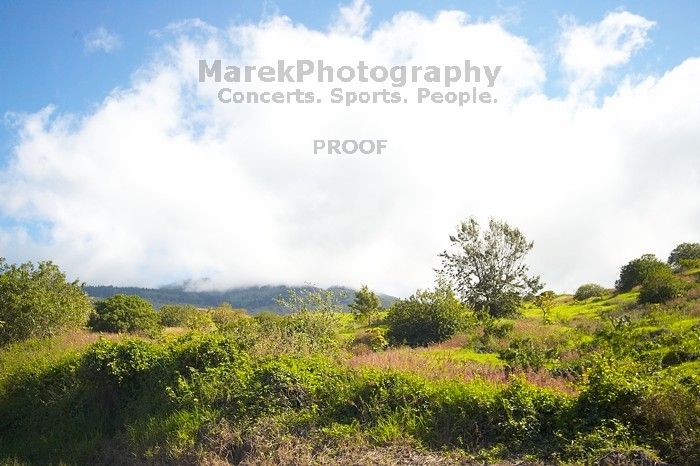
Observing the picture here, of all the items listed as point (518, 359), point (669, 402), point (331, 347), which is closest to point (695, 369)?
point (518, 359)

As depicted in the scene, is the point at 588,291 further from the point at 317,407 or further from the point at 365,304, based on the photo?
the point at 317,407

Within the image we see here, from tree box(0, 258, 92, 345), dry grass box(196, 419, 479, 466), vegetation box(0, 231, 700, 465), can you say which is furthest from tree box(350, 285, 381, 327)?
dry grass box(196, 419, 479, 466)

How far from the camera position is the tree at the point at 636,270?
46.3 meters

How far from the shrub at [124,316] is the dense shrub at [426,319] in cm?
1727

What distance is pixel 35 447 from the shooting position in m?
12.8

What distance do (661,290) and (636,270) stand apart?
55.3ft

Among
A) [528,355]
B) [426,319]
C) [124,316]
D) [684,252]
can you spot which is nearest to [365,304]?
[426,319]

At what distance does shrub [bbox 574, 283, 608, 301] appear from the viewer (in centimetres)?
5761

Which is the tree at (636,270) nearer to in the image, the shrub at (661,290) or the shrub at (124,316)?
the shrub at (661,290)

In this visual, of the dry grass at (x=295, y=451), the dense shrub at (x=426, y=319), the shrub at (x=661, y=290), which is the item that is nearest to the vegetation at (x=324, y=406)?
the dry grass at (x=295, y=451)

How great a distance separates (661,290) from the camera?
3262cm

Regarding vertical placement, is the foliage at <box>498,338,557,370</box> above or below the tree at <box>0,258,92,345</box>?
below

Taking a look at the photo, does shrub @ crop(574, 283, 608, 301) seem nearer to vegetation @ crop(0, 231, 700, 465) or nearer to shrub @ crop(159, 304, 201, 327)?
vegetation @ crop(0, 231, 700, 465)

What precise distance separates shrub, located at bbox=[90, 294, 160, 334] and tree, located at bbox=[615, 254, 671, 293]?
1729 inches
